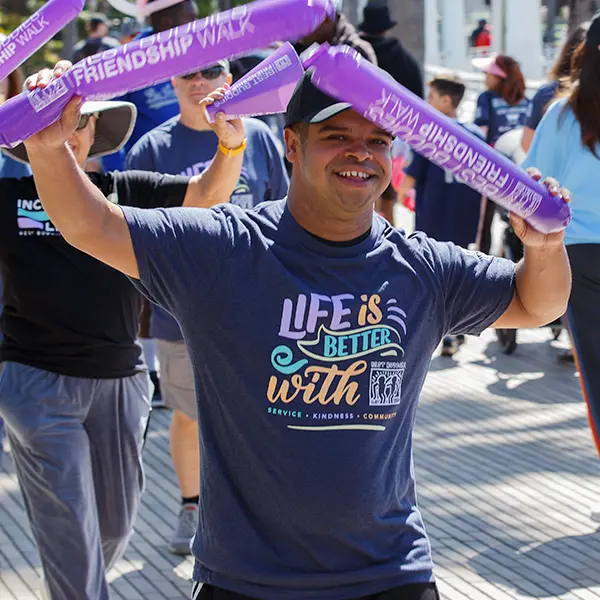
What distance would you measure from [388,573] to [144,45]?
1.25 metres

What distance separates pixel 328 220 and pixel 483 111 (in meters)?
8.21

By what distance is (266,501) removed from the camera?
115 inches

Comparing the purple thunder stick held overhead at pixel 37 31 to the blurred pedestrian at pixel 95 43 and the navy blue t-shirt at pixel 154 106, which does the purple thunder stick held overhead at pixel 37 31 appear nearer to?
the navy blue t-shirt at pixel 154 106

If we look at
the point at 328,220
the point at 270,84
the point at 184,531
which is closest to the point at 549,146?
the point at 184,531

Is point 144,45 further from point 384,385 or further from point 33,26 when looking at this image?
point 384,385

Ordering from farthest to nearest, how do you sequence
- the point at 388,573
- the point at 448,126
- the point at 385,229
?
1. the point at 385,229
2. the point at 388,573
3. the point at 448,126

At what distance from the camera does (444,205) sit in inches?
383

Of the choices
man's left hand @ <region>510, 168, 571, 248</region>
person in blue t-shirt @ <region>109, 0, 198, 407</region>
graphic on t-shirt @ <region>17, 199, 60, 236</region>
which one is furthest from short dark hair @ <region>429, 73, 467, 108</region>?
man's left hand @ <region>510, 168, 571, 248</region>

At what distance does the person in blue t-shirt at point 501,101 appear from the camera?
10914 mm

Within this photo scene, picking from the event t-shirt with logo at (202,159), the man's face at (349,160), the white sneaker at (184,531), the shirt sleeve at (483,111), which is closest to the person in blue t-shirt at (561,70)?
the event t-shirt with logo at (202,159)

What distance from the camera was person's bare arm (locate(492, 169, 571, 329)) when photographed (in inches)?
118

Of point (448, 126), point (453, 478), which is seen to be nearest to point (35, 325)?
point (448, 126)

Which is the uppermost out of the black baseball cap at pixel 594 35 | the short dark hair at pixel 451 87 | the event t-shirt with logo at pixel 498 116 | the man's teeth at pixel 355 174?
the man's teeth at pixel 355 174

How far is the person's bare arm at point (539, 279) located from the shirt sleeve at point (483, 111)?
790 cm
